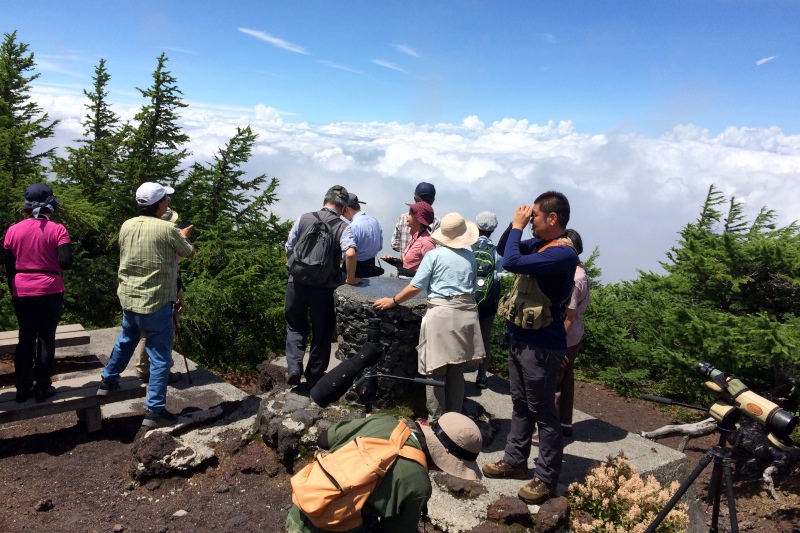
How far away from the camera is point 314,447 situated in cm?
473

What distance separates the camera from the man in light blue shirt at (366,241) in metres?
6.12

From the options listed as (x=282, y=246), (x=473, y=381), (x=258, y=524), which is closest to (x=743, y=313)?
(x=473, y=381)

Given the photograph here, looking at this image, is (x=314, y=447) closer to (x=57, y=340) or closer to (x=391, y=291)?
(x=391, y=291)

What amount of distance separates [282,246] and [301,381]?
4472 mm

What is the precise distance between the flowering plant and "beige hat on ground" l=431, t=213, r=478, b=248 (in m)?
1.98

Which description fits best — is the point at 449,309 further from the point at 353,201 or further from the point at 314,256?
the point at 353,201

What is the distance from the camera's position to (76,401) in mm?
4840

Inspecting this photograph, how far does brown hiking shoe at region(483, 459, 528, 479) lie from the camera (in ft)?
14.3

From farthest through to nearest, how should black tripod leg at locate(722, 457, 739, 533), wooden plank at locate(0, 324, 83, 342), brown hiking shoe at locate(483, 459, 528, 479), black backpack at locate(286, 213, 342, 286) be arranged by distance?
wooden plank at locate(0, 324, 83, 342) < black backpack at locate(286, 213, 342, 286) < brown hiking shoe at locate(483, 459, 528, 479) < black tripod leg at locate(722, 457, 739, 533)

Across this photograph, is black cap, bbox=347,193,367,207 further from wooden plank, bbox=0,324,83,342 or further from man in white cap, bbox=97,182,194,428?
wooden plank, bbox=0,324,83,342

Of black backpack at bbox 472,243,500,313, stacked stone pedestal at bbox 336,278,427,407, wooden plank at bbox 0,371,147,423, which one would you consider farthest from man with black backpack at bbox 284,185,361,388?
wooden plank at bbox 0,371,147,423

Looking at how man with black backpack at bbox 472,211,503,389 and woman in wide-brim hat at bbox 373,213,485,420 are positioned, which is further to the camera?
man with black backpack at bbox 472,211,503,389

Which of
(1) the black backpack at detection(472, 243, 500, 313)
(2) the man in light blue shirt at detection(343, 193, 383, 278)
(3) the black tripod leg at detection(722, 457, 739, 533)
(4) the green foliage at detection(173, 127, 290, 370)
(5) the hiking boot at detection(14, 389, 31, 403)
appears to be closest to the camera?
(3) the black tripod leg at detection(722, 457, 739, 533)

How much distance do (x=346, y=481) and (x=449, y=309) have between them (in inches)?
88.7
